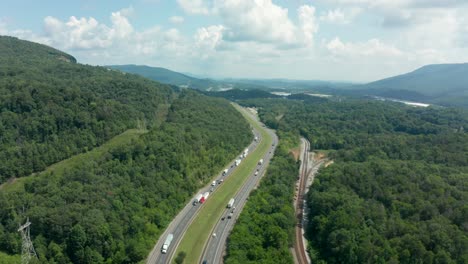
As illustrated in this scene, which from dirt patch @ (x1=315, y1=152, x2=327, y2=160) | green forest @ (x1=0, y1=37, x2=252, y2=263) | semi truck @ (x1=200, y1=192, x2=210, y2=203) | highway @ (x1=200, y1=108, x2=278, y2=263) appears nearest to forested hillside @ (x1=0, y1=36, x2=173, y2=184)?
green forest @ (x1=0, y1=37, x2=252, y2=263)

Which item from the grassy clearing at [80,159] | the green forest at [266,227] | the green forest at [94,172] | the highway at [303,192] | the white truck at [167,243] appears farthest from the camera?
the grassy clearing at [80,159]

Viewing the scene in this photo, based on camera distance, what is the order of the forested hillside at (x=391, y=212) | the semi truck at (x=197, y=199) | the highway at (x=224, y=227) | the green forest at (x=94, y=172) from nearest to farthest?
the forested hillside at (x=391, y=212)
the green forest at (x=94, y=172)
the highway at (x=224, y=227)
the semi truck at (x=197, y=199)

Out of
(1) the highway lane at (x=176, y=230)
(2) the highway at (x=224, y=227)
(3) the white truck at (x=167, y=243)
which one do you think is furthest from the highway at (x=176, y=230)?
(2) the highway at (x=224, y=227)

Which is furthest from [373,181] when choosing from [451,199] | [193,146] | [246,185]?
[193,146]

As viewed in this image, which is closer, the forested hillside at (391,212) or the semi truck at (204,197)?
the forested hillside at (391,212)

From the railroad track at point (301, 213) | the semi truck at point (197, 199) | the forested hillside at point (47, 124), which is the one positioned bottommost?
the railroad track at point (301, 213)

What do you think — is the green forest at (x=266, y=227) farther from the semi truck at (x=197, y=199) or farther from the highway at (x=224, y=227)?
the semi truck at (x=197, y=199)

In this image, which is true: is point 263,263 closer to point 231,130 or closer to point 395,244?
point 395,244
